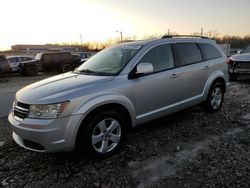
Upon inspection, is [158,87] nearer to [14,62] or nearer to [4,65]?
[4,65]

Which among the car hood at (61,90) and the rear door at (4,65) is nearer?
the car hood at (61,90)

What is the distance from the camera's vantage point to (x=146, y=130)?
15.8 ft

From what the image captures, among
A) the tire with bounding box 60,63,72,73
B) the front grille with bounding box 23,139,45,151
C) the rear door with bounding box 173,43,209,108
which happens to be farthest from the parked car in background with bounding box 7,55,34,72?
the front grille with bounding box 23,139,45,151

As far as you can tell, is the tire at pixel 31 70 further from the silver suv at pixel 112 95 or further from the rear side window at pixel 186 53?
the rear side window at pixel 186 53

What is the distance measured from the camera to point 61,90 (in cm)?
339

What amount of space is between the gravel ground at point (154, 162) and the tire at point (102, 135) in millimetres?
170

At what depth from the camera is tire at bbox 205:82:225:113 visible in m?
5.51

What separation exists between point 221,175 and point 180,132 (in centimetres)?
A: 154

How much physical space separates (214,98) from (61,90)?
374 centimetres

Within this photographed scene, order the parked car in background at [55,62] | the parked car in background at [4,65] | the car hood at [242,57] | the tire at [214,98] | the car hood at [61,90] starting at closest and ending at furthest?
the car hood at [61,90] < the tire at [214,98] < the car hood at [242,57] < the parked car in background at [4,65] < the parked car in background at [55,62]

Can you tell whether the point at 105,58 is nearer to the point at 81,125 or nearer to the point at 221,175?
the point at 81,125

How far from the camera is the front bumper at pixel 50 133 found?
3.11 metres

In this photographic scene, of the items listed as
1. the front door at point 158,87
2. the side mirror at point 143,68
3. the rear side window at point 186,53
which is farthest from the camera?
the rear side window at point 186,53

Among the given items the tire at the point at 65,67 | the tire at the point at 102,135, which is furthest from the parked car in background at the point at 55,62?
the tire at the point at 102,135
